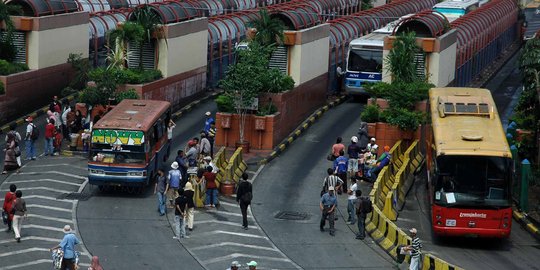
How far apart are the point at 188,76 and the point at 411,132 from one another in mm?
12647

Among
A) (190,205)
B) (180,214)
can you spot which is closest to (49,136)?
(190,205)

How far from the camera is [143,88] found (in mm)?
48000

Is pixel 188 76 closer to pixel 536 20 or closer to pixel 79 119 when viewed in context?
pixel 79 119

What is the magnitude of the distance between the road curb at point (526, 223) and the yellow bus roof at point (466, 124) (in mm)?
3438

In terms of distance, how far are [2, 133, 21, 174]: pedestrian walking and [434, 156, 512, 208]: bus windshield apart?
50.5 ft

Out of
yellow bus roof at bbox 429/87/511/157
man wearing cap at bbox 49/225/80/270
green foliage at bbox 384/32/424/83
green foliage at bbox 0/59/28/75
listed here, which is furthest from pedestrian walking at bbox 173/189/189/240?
green foliage at bbox 0/59/28/75

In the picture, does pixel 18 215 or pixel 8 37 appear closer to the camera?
pixel 18 215

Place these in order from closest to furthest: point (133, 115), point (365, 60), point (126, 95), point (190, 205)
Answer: point (190, 205) → point (133, 115) → point (126, 95) → point (365, 60)

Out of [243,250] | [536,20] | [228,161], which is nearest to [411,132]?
[228,161]

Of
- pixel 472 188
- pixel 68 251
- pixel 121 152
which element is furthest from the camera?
pixel 121 152

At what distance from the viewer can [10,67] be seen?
49.0 meters

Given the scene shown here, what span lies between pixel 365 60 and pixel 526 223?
64.1 ft

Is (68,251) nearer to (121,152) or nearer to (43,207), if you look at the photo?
(43,207)

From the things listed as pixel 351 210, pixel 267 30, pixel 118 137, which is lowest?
pixel 351 210
